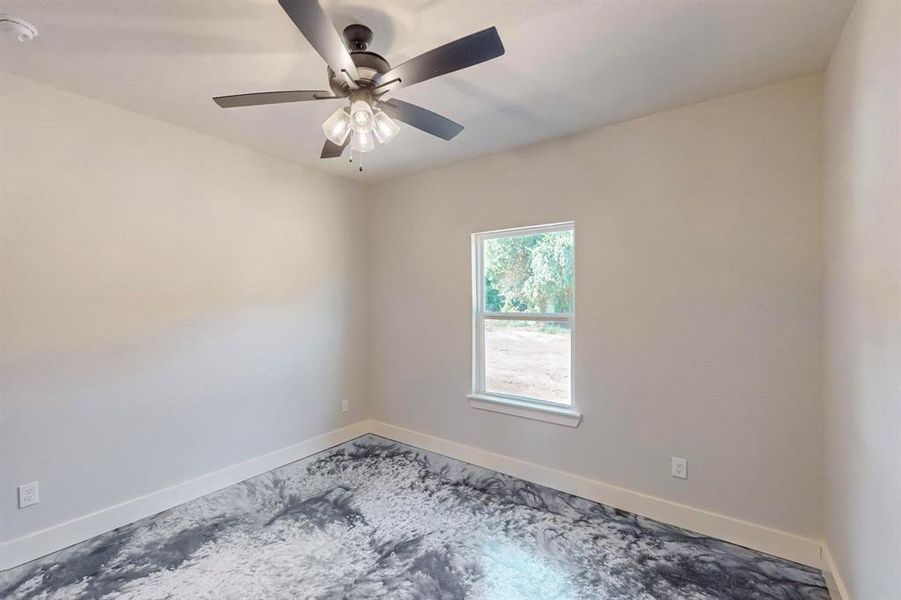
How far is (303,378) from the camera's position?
3.54m

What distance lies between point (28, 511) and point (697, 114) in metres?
4.26

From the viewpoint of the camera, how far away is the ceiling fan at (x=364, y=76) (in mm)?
1289

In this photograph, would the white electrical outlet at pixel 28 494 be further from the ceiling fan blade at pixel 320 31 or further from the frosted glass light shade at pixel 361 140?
the ceiling fan blade at pixel 320 31

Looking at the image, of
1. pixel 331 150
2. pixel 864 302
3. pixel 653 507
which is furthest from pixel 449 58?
pixel 653 507

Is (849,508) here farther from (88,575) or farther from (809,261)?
(88,575)

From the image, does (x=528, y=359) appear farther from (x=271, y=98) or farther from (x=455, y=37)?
(x=271, y=98)

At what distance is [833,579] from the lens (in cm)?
192

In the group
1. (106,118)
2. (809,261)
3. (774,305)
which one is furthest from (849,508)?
(106,118)

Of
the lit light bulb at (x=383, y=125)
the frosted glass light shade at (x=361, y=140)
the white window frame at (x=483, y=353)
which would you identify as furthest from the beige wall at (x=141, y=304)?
the lit light bulb at (x=383, y=125)

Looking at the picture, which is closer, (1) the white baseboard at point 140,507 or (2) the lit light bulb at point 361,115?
(2) the lit light bulb at point 361,115

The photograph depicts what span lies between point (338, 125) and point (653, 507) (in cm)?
277

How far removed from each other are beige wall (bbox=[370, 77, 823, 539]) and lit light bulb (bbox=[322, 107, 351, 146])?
167 centimetres

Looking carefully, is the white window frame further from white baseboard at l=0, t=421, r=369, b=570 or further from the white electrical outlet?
the white electrical outlet

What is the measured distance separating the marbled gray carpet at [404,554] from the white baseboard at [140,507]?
0.06 meters
